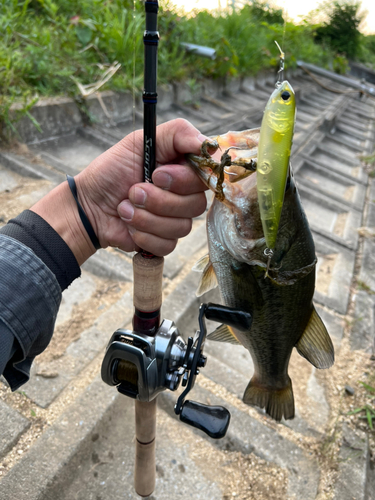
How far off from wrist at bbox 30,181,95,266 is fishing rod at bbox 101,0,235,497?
0.33 m

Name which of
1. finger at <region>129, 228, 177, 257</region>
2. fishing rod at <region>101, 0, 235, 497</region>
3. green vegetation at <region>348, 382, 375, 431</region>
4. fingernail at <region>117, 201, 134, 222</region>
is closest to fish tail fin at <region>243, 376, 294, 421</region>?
fishing rod at <region>101, 0, 235, 497</region>

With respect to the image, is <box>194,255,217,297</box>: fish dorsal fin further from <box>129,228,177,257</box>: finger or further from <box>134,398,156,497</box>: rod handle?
<box>134,398,156,497</box>: rod handle

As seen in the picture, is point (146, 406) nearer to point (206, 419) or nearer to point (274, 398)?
point (206, 419)

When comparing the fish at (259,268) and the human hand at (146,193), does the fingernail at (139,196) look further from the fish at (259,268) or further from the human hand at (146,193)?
the fish at (259,268)

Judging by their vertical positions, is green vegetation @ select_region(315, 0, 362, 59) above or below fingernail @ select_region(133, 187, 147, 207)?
above

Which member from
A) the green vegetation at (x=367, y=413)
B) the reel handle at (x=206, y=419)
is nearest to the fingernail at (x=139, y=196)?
the reel handle at (x=206, y=419)

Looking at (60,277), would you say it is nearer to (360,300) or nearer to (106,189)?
(106,189)

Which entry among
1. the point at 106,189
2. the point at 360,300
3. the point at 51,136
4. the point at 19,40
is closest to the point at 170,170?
the point at 106,189

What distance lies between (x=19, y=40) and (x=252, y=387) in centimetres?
523

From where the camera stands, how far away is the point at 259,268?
4.14ft

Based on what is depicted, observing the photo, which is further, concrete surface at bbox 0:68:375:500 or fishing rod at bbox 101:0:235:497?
concrete surface at bbox 0:68:375:500

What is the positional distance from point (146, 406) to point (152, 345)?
1.35 feet

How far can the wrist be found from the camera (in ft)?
4.93

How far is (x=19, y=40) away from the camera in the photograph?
16.1 ft
